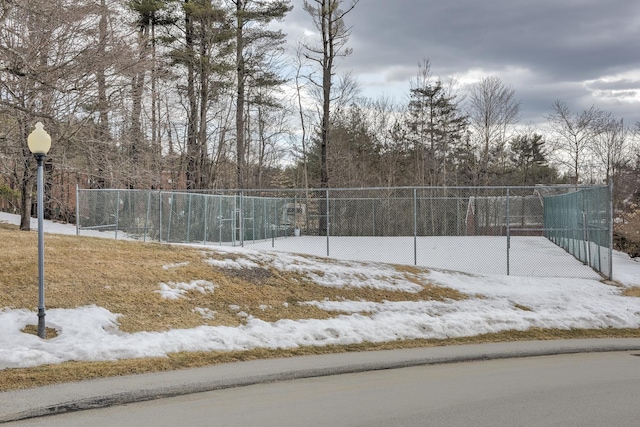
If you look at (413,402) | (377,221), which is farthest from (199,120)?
(413,402)

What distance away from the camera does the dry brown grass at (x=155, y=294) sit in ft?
25.4

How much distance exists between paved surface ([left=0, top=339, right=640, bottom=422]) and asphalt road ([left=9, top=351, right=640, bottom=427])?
16 cm

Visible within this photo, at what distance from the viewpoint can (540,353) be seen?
367 inches

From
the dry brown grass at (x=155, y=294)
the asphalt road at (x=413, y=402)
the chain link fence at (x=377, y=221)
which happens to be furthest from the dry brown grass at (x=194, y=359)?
the chain link fence at (x=377, y=221)

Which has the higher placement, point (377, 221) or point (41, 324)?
point (377, 221)

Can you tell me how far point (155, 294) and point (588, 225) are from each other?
14267mm

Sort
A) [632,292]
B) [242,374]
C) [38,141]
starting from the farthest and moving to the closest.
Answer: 1. [632,292]
2. [38,141]
3. [242,374]

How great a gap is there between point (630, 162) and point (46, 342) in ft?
146

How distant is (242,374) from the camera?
7305 mm

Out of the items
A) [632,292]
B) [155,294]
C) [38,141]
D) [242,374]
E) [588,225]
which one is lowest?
[242,374]

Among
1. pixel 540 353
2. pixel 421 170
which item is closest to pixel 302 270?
pixel 540 353

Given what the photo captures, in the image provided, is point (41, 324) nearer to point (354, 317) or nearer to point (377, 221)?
point (354, 317)

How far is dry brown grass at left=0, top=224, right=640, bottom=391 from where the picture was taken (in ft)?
25.4

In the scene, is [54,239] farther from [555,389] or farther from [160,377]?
[555,389]
